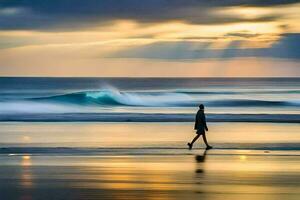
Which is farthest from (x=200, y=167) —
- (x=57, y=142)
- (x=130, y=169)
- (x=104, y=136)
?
(x=104, y=136)

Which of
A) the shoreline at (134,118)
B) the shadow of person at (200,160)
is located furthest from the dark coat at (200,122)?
the shoreline at (134,118)

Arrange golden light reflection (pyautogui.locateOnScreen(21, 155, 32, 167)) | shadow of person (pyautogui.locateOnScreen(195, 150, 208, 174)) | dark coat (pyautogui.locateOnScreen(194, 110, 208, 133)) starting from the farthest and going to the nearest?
dark coat (pyautogui.locateOnScreen(194, 110, 208, 133))
golden light reflection (pyautogui.locateOnScreen(21, 155, 32, 167))
shadow of person (pyautogui.locateOnScreen(195, 150, 208, 174))

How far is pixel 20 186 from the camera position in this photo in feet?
43.4

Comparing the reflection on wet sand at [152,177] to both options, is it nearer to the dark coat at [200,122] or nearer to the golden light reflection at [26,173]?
the golden light reflection at [26,173]

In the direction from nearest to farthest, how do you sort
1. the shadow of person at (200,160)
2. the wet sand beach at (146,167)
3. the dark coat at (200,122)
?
1. the wet sand beach at (146,167)
2. the shadow of person at (200,160)
3. the dark coat at (200,122)

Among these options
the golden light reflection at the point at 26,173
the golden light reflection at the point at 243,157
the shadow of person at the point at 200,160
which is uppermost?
the golden light reflection at the point at 26,173

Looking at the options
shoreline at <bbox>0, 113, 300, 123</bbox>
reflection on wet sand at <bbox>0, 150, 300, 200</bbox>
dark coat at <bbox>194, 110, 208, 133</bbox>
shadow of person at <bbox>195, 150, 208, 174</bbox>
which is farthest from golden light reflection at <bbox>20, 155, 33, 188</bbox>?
shoreline at <bbox>0, 113, 300, 123</bbox>

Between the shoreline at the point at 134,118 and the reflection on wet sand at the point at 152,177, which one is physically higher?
the shoreline at the point at 134,118

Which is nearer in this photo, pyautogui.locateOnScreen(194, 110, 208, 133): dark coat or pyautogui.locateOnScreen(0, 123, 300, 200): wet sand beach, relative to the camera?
pyautogui.locateOnScreen(0, 123, 300, 200): wet sand beach

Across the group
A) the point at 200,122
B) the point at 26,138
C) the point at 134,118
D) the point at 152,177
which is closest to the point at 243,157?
the point at 200,122

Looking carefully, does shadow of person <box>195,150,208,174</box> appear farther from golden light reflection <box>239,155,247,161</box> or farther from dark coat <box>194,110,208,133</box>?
dark coat <box>194,110,208,133</box>

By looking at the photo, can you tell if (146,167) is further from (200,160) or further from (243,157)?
(243,157)

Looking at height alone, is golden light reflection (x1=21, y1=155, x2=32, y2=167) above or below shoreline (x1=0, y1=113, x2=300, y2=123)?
below

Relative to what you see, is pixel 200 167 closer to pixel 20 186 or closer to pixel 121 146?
pixel 20 186
